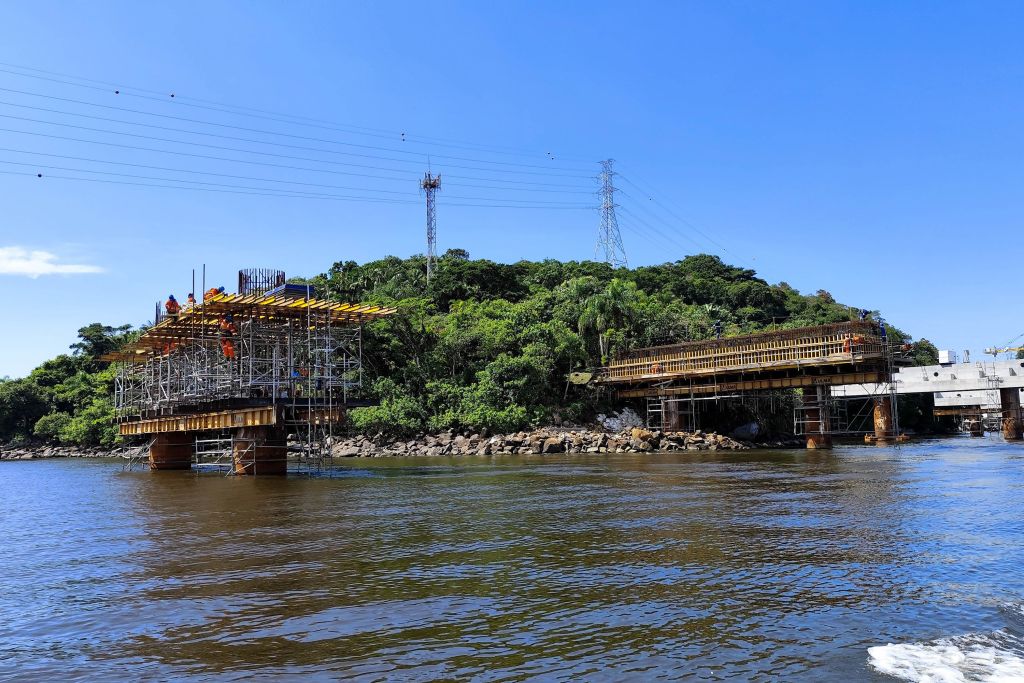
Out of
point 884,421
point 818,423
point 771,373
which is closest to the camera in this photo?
point 818,423

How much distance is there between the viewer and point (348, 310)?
35.4m

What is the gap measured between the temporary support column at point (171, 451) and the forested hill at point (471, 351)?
1410cm

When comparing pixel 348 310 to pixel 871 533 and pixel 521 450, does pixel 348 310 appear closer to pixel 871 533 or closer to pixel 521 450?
pixel 521 450

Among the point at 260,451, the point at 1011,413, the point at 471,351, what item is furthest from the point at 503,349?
the point at 1011,413

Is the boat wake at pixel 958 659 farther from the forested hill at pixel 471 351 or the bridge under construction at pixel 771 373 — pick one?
the forested hill at pixel 471 351

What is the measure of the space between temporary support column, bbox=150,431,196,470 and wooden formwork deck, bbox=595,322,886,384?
105 feet

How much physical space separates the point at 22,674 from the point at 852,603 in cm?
975

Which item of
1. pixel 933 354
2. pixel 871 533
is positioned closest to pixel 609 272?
pixel 933 354

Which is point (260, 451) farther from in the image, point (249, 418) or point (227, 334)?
point (227, 334)

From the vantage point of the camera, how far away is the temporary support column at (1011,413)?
57469mm

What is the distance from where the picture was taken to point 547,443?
51094mm

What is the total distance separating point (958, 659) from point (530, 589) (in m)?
5.35

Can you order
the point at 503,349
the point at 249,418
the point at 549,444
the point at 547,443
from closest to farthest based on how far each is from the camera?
1. the point at 249,418
2. the point at 549,444
3. the point at 547,443
4. the point at 503,349

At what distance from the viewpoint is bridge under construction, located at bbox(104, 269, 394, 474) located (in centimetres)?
3431
